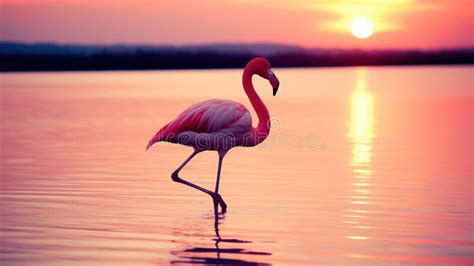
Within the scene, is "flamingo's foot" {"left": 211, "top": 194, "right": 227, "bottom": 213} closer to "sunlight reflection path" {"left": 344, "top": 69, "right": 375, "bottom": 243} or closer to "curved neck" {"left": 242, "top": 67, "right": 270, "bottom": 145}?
"curved neck" {"left": 242, "top": 67, "right": 270, "bottom": 145}

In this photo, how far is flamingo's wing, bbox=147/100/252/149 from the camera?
8969mm

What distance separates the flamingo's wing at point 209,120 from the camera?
29.4 feet

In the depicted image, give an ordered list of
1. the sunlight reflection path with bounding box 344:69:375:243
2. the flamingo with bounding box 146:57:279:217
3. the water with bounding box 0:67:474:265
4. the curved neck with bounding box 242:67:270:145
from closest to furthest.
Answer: the water with bounding box 0:67:474:265, the sunlight reflection path with bounding box 344:69:375:243, the flamingo with bounding box 146:57:279:217, the curved neck with bounding box 242:67:270:145

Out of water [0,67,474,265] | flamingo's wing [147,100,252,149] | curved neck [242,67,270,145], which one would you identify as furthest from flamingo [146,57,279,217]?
water [0,67,474,265]

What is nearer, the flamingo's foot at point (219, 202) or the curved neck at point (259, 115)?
the flamingo's foot at point (219, 202)

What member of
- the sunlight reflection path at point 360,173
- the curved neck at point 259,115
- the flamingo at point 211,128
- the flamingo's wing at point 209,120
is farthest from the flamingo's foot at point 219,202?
the sunlight reflection path at point 360,173

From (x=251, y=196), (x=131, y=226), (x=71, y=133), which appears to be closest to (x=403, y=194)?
(x=251, y=196)

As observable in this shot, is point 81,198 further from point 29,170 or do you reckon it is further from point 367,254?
point 367,254

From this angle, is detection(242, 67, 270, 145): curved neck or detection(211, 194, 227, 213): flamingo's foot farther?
detection(242, 67, 270, 145): curved neck

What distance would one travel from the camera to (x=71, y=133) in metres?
18.0

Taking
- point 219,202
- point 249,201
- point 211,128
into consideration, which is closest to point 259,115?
point 211,128

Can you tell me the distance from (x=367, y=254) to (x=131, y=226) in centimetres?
208

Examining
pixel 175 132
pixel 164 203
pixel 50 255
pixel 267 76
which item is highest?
pixel 267 76

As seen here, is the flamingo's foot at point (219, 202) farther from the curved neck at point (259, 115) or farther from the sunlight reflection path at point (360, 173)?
the sunlight reflection path at point (360, 173)
